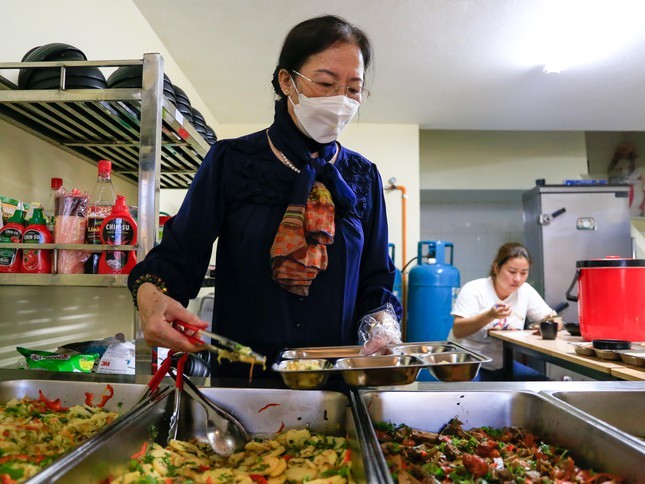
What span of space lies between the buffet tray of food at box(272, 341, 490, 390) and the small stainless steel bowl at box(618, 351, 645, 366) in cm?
96

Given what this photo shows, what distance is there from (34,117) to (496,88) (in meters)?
3.73

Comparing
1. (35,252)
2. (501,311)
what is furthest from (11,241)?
(501,311)

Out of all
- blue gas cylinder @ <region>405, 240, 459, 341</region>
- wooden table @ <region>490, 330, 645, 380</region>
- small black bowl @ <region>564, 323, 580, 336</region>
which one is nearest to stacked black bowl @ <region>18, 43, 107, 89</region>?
wooden table @ <region>490, 330, 645, 380</region>

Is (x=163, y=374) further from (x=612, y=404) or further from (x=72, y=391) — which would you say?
(x=612, y=404)

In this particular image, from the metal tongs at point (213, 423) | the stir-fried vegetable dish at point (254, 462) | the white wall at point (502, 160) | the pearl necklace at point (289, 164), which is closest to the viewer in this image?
the stir-fried vegetable dish at point (254, 462)

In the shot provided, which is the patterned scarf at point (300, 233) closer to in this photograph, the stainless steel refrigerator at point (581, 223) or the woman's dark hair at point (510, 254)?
the woman's dark hair at point (510, 254)

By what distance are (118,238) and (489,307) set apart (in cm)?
274

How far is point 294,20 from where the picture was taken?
9.72 ft

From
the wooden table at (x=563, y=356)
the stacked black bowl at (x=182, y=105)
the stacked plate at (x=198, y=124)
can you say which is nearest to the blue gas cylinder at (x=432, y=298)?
the wooden table at (x=563, y=356)

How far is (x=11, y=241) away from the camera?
1411 mm

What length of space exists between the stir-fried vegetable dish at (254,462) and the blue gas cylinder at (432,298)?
3.69m

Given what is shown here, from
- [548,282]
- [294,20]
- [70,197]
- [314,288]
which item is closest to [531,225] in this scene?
Answer: [548,282]

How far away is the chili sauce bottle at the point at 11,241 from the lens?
1.41m

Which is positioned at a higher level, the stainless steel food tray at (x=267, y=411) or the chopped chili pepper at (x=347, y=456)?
the stainless steel food tray at (x=267, y=411)
